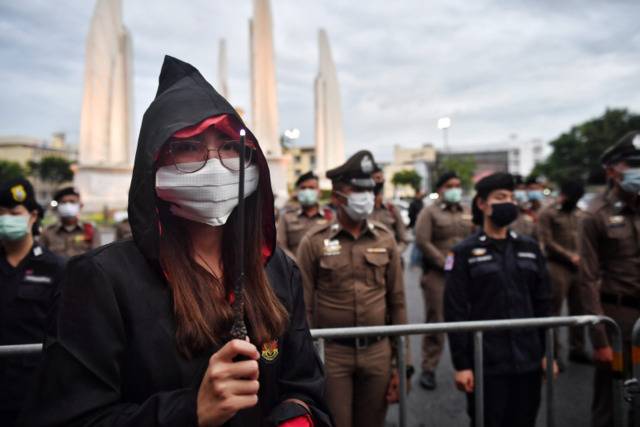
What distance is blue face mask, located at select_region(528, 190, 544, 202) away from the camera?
27.8ft

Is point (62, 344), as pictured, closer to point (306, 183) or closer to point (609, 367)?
point (609, 367)

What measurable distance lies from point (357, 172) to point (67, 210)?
4.28 metres

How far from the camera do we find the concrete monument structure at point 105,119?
21.0 m

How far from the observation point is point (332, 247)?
3.29m

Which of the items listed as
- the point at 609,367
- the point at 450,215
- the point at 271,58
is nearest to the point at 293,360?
the point at 609,367

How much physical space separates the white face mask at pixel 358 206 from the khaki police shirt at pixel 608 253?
184cm

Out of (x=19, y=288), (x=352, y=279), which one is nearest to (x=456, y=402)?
(x=352, y=279)

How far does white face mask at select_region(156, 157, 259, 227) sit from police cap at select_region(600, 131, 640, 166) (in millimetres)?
3443

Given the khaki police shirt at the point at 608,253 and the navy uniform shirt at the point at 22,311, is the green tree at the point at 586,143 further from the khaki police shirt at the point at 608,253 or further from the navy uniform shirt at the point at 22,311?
the navy uniform shirt at the point at 22,311

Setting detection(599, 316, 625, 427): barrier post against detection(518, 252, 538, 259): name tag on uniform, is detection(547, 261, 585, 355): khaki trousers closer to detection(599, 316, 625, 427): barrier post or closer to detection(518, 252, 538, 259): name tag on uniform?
detection(518, 252, 538, 259): name tag on uniform

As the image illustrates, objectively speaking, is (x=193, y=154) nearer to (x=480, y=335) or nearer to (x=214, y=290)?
(x=214, y=290)

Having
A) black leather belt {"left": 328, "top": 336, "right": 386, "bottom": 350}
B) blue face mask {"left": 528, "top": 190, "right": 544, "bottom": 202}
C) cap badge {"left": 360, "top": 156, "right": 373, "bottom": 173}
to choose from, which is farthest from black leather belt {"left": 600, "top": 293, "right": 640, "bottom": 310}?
blue face mask {"left": 528, "top": 190, "right": 544, "bottom": 202}

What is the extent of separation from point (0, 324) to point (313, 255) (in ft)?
6.91

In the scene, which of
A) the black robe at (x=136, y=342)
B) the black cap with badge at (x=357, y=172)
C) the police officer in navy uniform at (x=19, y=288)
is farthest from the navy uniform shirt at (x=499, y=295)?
the police officer in navy uniform at (x=19, y=288)
